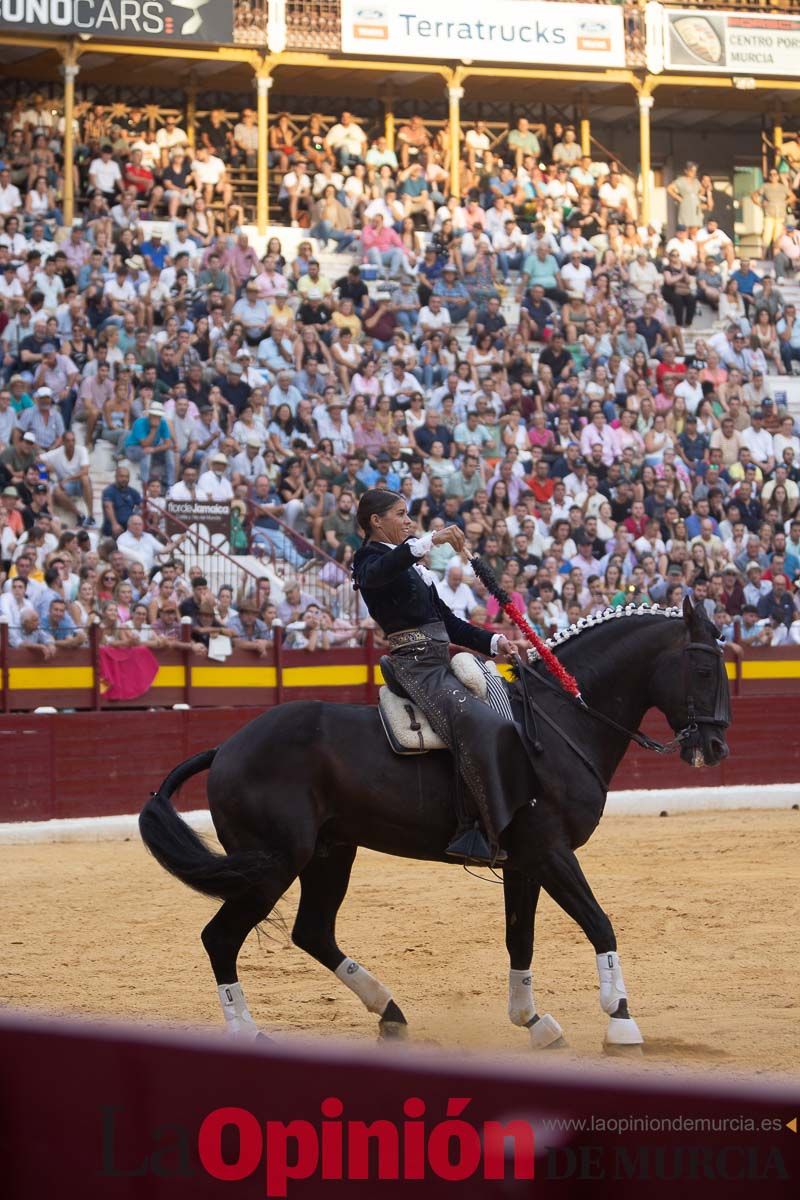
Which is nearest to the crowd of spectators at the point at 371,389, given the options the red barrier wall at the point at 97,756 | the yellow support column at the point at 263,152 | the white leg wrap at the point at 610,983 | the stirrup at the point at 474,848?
the yellow support column at the point at 263,152

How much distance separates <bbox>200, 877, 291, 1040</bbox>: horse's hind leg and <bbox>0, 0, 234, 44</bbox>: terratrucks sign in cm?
1722

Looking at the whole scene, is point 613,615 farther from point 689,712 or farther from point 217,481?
point 217,481

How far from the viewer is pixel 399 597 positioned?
20.9 feet

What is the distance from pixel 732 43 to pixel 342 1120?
84.6 feet

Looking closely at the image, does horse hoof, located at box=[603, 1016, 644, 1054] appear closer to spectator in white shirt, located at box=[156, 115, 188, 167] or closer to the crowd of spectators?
the crowd of spectators

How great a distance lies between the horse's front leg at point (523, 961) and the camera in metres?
6.03

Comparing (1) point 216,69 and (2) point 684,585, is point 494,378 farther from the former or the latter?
(1) point 216,69

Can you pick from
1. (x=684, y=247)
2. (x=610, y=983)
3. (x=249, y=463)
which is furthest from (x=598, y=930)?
(x=684, y=247)

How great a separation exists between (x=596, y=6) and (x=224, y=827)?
2059 cm

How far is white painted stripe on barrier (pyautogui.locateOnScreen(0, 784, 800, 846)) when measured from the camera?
12375 mm

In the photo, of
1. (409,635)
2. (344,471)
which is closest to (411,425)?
(344,471)

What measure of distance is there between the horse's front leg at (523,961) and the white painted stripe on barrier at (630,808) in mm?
6458

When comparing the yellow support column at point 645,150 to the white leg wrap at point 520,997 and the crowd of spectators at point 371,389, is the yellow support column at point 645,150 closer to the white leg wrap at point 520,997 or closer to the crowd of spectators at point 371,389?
the crowd of spectators at point 371,389

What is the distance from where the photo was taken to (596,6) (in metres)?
24.4
